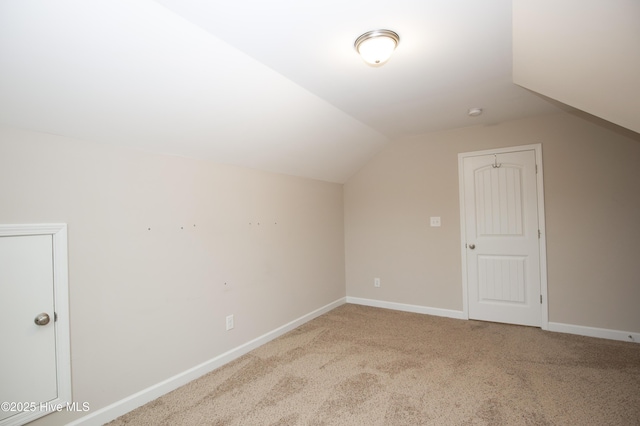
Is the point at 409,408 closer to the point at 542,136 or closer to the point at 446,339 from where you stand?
the point at 446,339

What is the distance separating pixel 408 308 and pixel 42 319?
3.75 metres

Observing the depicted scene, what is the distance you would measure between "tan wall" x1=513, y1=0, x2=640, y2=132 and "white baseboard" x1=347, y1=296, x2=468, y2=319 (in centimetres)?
260

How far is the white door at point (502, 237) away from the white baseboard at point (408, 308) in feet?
0.67

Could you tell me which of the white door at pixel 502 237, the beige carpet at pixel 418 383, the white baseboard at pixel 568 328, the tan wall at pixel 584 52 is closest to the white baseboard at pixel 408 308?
the white baseboard at pixel 568 328

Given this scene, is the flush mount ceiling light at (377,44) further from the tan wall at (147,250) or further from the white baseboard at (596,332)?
the white baseboard at (596,332)

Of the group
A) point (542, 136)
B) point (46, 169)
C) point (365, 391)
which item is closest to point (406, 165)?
point (542, 136)

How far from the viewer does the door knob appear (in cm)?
174

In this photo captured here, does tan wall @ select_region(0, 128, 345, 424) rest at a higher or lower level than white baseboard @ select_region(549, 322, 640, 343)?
higher

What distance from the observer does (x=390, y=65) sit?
2.26 metres

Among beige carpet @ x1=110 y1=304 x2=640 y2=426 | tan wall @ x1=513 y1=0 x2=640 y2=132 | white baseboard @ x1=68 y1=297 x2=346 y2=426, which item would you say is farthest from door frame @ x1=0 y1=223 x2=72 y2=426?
tan wall @ x1=513 y1=0 x2=640 y2=132

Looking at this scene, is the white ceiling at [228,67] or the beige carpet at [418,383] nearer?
the white ceiling at [228,67]

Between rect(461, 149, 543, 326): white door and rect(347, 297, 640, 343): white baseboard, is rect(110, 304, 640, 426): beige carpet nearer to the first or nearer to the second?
rect(347, 297, 640, 343): white baseboard

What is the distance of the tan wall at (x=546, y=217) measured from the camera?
10.3 feet

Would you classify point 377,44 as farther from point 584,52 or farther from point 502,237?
point 502,237
